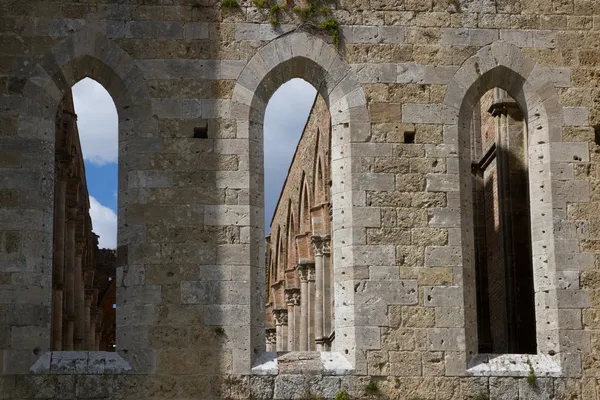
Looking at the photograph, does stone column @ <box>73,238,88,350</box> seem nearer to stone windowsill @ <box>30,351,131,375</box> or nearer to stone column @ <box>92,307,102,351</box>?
stone column @ <box>92,307,102,351</box>

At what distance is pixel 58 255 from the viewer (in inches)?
989

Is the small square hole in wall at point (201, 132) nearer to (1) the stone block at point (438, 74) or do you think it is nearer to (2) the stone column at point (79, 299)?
(1) the stone block at point (438, 74)

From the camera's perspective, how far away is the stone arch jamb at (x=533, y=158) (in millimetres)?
16688

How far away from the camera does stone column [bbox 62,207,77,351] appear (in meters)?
27.4

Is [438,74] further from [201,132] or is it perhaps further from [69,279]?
[69,279]

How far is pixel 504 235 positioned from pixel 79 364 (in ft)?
22.7

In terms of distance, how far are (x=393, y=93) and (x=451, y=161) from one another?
103 cm

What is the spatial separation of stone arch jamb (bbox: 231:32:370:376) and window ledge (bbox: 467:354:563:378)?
1.50 metres

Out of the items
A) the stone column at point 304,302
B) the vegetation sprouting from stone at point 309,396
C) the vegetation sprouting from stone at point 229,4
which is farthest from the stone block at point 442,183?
the stone column at point 304,302

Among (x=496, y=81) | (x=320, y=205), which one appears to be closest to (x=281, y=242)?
(x=320, y=205)

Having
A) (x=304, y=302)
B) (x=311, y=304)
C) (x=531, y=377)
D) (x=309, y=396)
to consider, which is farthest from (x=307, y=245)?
(x=309, y=396)

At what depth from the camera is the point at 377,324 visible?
53.6 feet

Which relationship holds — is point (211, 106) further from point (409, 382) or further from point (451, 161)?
point (409, 382)

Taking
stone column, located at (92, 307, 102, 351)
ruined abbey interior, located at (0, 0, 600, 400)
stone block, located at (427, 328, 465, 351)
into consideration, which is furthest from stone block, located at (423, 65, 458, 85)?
stone column, located at (92, 307, 102, 351)
